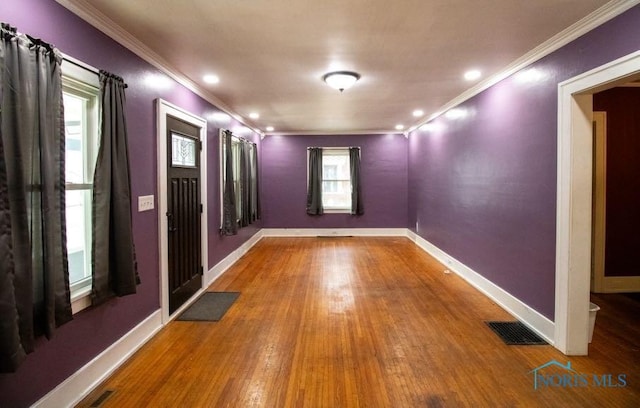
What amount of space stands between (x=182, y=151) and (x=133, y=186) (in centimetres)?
106

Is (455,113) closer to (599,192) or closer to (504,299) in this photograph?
(599,192)

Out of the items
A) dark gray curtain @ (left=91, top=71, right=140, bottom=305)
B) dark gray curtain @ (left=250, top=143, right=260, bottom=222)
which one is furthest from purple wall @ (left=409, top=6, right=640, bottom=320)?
dark gray curtain @ (left=250, top=143, right=260, bottom=222)

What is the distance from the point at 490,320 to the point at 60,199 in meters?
3.55

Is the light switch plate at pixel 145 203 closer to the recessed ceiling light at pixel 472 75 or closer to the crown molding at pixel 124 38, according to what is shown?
the crown molding at pixel 124 38

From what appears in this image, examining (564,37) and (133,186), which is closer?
(564,37)

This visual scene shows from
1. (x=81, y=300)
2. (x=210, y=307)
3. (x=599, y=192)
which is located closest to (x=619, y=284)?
(x=599, y=192)

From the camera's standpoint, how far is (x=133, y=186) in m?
2.77

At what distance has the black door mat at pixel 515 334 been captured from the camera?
2832 millimetres

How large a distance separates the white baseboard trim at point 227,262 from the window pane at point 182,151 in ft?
4.76

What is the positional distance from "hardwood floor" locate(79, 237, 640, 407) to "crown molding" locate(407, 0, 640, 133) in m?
2.39

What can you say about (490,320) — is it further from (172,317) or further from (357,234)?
(357,234)

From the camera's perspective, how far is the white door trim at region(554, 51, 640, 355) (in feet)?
8.36

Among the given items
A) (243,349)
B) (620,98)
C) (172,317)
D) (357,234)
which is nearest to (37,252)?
(243,349)

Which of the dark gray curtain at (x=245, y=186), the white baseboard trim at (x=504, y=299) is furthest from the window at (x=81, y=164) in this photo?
the dark gray curtain at (x=245, y=186)
